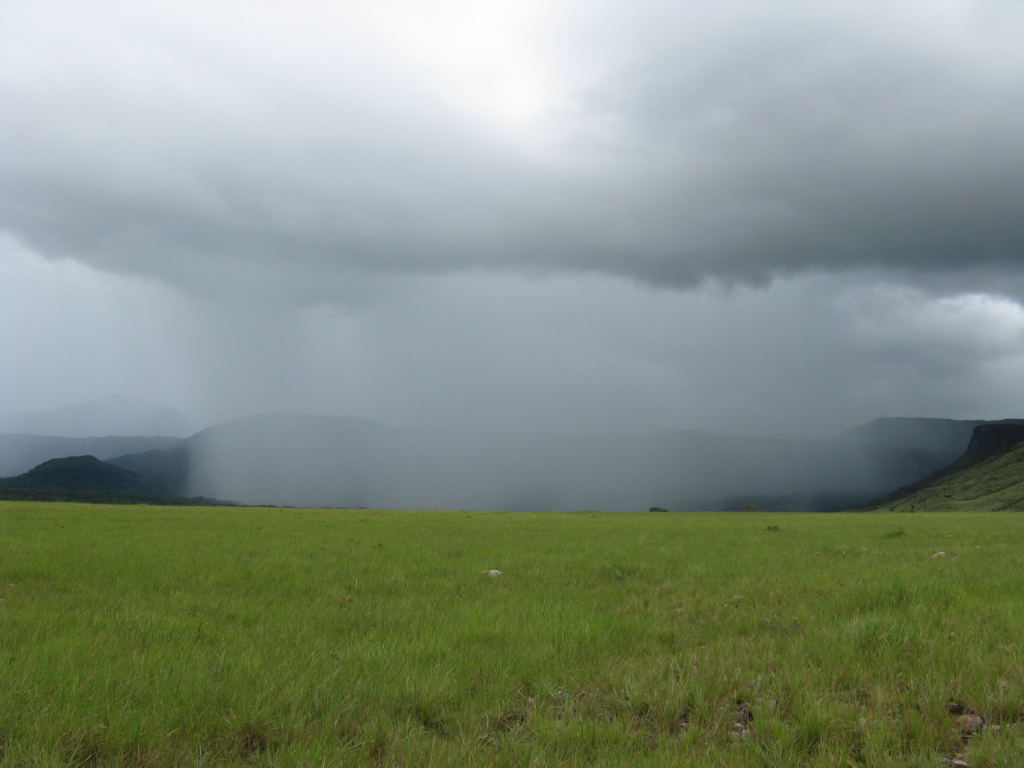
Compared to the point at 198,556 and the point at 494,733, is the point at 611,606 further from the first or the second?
the point at 198,556

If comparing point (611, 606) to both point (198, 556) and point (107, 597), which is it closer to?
point (107, 597)

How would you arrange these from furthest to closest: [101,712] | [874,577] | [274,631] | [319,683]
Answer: [874,577] → [274,631] → [319,683] → [101,712]

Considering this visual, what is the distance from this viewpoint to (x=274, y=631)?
339 inches

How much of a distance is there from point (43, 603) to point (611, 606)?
9919mm

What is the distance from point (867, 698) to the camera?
5711mm

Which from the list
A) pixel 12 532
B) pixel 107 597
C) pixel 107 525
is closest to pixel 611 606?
pixel 107 597

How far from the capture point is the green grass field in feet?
15.8

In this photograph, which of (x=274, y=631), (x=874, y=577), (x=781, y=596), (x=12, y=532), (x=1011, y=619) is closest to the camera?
(x=1011, y=619)

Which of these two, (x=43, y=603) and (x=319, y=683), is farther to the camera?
(x=43, y=603)

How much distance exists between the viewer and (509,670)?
22.2ft

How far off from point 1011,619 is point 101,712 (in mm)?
10758

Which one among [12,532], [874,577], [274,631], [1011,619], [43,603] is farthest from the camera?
[12,532]

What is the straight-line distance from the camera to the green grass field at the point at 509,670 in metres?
4.81

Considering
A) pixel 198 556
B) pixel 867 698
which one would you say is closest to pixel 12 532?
pixel 198 556
